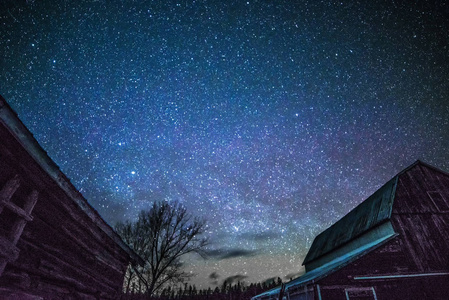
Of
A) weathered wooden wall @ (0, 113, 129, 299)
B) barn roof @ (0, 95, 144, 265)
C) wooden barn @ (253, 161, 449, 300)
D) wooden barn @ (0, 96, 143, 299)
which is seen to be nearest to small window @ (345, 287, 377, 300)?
wooden barn @ (253, 161, 449, 300)

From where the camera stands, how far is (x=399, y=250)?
11.4 meters

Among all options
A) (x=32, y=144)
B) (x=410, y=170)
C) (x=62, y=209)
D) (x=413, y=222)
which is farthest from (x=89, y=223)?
(x=410, y=170)

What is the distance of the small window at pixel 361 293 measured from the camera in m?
10.3

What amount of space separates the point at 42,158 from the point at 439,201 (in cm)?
1760

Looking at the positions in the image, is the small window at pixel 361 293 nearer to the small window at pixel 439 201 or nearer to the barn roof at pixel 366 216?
the barn roof at pixel 366 216

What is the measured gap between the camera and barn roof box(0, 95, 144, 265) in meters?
3.39

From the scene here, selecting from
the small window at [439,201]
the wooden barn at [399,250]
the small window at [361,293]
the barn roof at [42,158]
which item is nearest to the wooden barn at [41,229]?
the barn roof at [42,158]

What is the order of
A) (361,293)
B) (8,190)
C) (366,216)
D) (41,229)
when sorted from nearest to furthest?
1. (8,190)
2. (41,229)
3. (361,293)
4. (366,216)

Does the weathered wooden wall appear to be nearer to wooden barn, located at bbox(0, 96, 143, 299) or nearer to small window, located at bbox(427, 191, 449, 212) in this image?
wooden barn, located at bbox(0, 96, 143, 299)

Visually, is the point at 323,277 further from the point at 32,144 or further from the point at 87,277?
the point at 32,144

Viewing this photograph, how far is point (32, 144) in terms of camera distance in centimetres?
397

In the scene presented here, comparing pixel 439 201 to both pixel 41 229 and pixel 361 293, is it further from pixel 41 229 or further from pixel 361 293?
pixel 41 229

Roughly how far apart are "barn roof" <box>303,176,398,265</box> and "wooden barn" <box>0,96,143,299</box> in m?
13.5

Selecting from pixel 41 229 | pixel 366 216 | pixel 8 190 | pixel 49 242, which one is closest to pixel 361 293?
pixel 366 216
